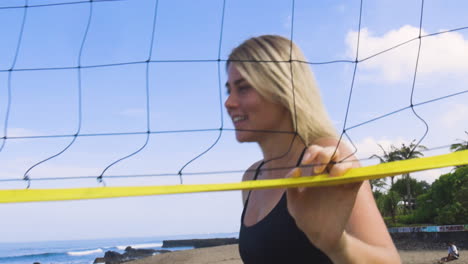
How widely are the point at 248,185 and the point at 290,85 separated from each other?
41 cm

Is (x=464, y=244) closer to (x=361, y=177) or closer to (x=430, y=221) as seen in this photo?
(x=430, y=221)

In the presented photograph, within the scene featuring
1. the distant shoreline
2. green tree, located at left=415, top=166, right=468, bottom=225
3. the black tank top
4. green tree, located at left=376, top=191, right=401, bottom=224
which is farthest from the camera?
the distant shoreline

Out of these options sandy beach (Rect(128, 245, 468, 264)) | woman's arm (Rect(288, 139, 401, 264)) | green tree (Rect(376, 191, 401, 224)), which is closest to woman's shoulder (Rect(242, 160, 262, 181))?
woman's arm (Rect(288, 139, 401, 264))

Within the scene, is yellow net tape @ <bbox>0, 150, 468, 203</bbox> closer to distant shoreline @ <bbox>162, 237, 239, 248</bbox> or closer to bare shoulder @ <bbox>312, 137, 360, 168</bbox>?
bare shoulder @ <bbox>312, 137, 360, 168</bbox>

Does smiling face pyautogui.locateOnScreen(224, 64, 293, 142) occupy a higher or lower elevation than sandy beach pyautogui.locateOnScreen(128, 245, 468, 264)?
higher

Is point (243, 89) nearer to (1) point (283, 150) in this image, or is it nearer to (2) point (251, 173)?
(1) point (283, 150)

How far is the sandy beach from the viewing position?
21.5 meters

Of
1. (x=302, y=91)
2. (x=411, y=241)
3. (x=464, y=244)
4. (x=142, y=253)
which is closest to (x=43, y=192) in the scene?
(x=302, y=91)

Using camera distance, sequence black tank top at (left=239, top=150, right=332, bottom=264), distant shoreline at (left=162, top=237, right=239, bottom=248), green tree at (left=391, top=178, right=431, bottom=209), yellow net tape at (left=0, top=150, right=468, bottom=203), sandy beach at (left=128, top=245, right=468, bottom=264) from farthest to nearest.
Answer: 1. distant shoreline at (left=162, top=237, right=239, bottom=248)
2. green tree at (left=391, top=178, right=431, bottom=209)
3. sandy beach at (left=128, top=245, right=468, bottom=264)
4. black tank top at (left=239, top=150, right=332, bottom=264)
5. yellow net tape at (left=0, top=150, right=468, bottom=203)

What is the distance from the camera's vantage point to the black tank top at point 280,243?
1366mm

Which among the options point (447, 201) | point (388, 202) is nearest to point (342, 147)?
point (447, 201)

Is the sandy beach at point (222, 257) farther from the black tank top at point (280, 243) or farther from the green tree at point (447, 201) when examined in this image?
the black tank top at point (280, 243)

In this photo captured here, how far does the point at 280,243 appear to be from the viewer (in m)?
1.42

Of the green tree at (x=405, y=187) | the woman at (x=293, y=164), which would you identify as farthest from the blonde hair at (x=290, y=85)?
the green tree at (x=405, y=187)
